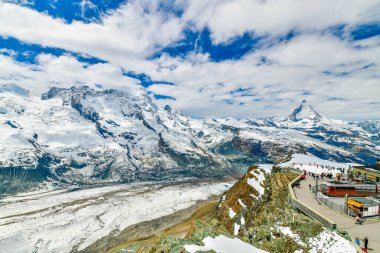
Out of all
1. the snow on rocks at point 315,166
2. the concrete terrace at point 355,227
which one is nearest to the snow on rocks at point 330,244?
the concrete terrace at point 355,227

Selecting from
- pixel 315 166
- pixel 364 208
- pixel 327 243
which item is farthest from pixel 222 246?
pixel 315 166

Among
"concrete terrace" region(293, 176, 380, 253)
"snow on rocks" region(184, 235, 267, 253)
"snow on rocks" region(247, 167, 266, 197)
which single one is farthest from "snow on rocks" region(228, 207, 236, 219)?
"snow on rocks" region(184, 235, 267, 253)

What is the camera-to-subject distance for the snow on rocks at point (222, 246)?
64.4ft

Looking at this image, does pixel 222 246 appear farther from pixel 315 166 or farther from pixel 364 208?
pixel 315 166

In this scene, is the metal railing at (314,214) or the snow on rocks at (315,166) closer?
the metal railing at (314,214)

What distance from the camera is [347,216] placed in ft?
115

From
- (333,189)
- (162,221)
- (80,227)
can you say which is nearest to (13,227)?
(80,227)

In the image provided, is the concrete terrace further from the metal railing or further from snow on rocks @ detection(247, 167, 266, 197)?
snow on rocks @ detection(247, 167, 266, 197)

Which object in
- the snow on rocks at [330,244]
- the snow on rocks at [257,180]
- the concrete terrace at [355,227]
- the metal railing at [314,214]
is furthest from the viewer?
the snow on rocks at [257,180]

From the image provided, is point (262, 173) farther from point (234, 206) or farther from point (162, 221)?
point (162, 221)

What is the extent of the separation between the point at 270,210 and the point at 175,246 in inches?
1425

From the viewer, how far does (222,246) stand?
20875 mm

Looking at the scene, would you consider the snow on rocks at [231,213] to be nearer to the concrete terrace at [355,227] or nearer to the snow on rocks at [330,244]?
the concrete terrace at [355,227]

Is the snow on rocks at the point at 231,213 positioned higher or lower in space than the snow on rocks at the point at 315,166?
lower
